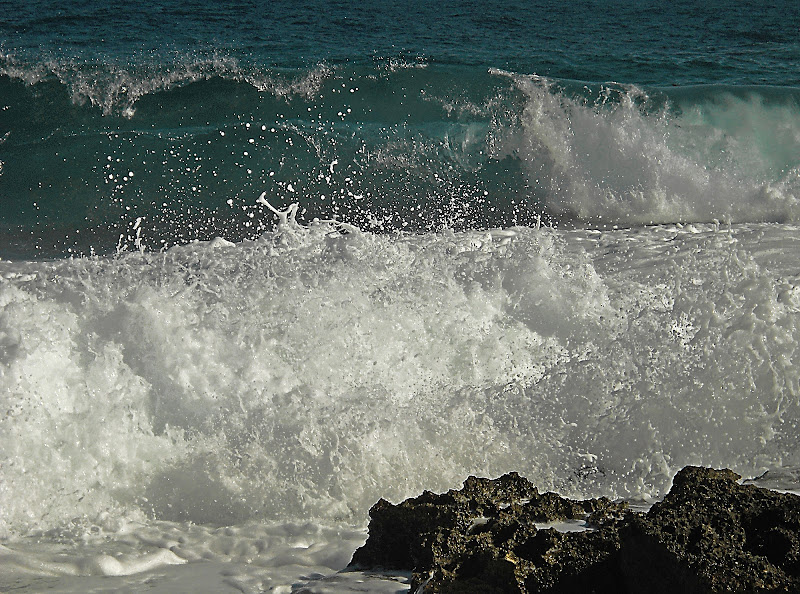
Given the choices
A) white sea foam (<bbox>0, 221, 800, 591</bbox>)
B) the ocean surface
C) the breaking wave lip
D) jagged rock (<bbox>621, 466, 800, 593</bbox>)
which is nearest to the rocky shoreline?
jagged rock (<bbox>621, 466, 800, 593</bbox>)

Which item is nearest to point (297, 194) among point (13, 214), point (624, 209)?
point (13, 214)

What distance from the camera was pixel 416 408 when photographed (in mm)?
3559

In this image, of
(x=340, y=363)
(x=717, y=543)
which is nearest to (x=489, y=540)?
(x=717, y=543)

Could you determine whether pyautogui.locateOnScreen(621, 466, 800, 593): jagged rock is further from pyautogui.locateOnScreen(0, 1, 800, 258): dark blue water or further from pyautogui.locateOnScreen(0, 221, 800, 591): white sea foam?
pyautogui.locateOnScreen(0, 1, 800, 258): dark blue water

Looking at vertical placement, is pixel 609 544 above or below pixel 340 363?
above

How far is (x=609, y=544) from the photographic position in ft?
6.43

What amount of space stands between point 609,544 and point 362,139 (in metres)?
6.70

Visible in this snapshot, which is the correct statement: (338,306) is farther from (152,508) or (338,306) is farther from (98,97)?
(98,97)

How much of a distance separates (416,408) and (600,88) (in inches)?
233

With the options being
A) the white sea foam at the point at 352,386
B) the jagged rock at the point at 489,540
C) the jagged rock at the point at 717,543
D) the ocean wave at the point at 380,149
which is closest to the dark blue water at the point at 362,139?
the ocean wave at the point at 380,149

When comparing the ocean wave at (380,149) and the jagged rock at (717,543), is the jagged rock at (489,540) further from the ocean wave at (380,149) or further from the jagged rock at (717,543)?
the ocean wave at (380,149)

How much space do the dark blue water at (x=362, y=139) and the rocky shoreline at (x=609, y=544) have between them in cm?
497

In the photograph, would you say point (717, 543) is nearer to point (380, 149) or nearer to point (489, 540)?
point (489, 540)

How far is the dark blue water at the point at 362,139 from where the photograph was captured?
7.38 m
